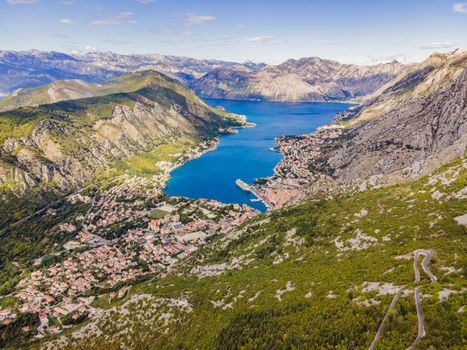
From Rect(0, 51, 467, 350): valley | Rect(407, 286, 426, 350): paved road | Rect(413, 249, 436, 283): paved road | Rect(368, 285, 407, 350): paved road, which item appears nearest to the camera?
Rect(407, 286, 426, 350): paved road

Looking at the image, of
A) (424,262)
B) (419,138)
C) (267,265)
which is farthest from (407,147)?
(424,262)

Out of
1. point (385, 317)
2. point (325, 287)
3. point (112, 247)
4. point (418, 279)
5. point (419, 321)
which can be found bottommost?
point (112, 247)

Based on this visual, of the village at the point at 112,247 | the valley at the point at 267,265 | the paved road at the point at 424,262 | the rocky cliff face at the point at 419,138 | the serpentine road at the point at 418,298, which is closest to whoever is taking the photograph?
the serpentine road at the point at 418,298

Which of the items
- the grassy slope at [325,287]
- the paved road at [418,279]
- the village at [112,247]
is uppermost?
the paved road at [418,279]

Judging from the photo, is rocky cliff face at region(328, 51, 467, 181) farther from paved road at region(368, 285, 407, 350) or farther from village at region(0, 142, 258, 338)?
paved road at region(368, 285, 407, 350)

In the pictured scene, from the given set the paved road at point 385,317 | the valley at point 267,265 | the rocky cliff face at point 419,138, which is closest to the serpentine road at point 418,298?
the paved road at point 385,317

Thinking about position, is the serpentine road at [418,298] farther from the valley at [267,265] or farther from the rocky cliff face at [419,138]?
the rocky cliff face at [419,138]

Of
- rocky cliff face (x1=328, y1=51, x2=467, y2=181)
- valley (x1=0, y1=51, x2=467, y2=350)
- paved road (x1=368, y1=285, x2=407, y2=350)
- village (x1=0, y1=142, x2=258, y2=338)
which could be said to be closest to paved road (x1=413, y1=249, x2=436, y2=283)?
valley (x1=0, y1=51, x2=467, y2=350)

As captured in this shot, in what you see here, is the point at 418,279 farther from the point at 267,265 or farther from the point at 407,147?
the point at 407,147

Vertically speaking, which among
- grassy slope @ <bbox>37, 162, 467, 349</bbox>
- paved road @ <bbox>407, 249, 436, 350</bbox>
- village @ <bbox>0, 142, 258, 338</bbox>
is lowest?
village @ <bbox>0, 142, 258, 338</bbox>
